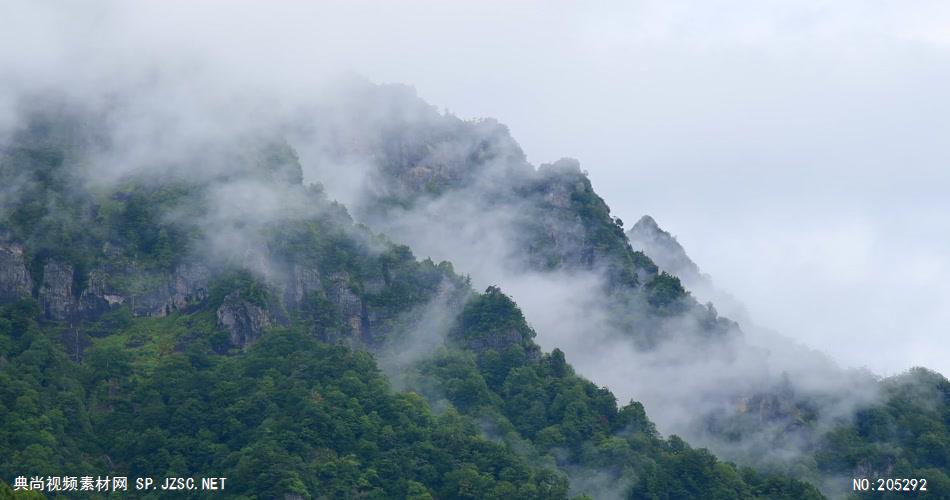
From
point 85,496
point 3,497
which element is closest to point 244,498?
point 85,496

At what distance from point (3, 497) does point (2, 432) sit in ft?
115

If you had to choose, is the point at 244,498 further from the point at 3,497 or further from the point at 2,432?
the point at 3,497

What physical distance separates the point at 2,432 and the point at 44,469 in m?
5.87

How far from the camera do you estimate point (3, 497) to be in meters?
166

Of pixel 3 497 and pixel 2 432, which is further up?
pixel 2 432

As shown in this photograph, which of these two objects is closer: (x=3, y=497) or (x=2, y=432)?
(x=3, y=497)

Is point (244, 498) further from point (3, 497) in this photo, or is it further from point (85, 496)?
point (3, 497)

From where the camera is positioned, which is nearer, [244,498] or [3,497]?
[3,497]

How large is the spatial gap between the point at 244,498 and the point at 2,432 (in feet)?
76.6

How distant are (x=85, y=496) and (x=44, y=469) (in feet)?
14.8

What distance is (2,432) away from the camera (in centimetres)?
19950

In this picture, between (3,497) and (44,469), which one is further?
(44,469)

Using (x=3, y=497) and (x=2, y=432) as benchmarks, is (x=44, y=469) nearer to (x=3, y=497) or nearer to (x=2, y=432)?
(x=2, y=432)

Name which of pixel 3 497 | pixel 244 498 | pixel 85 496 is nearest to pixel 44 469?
pixel 85 496
